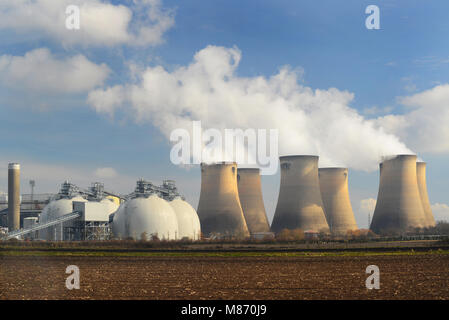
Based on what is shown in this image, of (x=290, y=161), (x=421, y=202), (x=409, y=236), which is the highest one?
(x=290, y=161)

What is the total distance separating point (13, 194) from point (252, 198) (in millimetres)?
22208

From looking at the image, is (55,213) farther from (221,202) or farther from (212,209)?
(221,202)

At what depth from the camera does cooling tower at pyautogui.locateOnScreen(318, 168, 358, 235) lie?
51.6 m

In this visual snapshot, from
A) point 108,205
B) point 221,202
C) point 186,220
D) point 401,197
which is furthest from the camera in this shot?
point 221,202

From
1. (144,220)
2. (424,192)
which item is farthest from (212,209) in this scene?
(424,192)

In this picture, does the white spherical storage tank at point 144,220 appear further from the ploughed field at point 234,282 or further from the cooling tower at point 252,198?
the ploughed field at point 234,282

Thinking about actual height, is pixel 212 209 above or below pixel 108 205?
below

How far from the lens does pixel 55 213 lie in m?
45.6

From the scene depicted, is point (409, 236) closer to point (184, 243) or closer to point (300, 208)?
point (300, 208)
